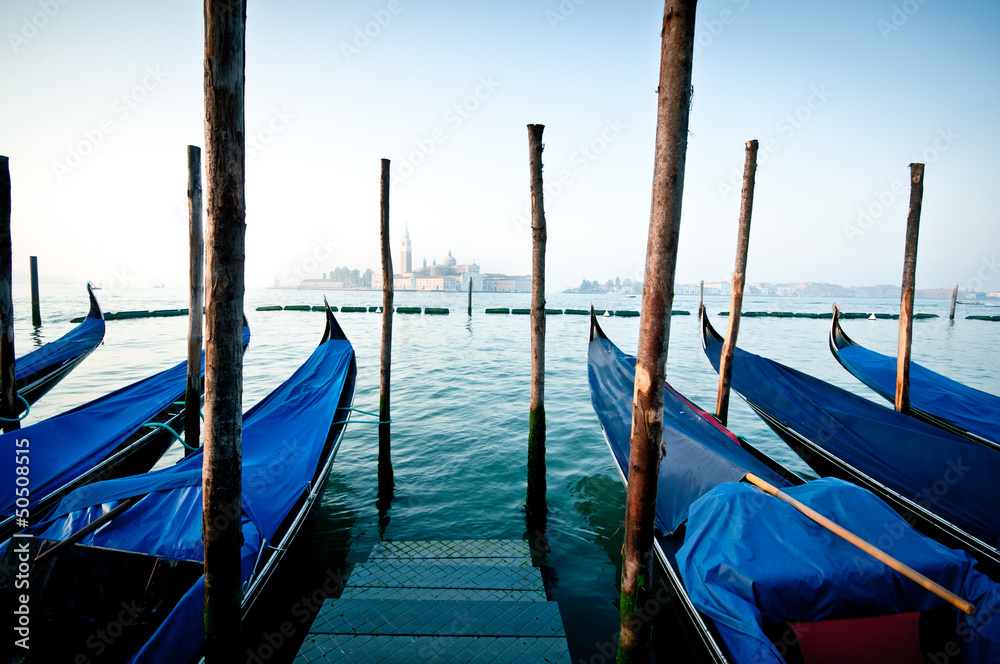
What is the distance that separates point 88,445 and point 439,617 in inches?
153

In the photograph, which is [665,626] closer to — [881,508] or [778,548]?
[778,548]

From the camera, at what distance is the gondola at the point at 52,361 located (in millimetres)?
6324

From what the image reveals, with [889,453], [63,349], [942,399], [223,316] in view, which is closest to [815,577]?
[223,316]

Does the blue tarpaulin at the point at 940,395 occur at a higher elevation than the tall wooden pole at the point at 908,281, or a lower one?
lower

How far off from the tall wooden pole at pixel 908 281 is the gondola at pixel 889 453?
0.85 metres

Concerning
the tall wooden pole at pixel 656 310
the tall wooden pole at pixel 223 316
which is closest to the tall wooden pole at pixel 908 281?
the tall wooden pole at pixel 656 310

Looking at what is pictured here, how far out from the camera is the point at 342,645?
2.33m

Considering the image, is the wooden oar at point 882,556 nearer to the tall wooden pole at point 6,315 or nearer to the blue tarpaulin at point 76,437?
the blue tarpaulin at point 76,437

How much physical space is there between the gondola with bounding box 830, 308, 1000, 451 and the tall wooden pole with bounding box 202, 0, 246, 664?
22.4ft

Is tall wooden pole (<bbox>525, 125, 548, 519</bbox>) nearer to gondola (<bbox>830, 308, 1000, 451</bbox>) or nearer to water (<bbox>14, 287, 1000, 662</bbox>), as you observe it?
water (<bbox>14, 287, 1000, 662</bbox>)

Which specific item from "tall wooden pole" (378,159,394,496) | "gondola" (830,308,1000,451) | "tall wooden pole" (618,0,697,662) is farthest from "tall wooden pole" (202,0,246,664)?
"gondola" (830,308,1000,451)

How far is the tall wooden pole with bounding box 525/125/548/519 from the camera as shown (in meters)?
4.09

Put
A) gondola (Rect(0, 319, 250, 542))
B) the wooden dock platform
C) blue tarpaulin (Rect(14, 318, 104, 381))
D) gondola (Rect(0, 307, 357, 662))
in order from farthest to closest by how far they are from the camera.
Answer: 1. blue tarpaulin (Rect(14, 318, 104, 381))
2. gondola (Rect(0, 319, 250, 542))
3. the wooden dock platform
4. gondola (Rect(0, 307, 357, 662))

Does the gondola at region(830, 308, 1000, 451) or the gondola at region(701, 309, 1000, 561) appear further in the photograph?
the gondola at region(830, 308, 1000, 451)
